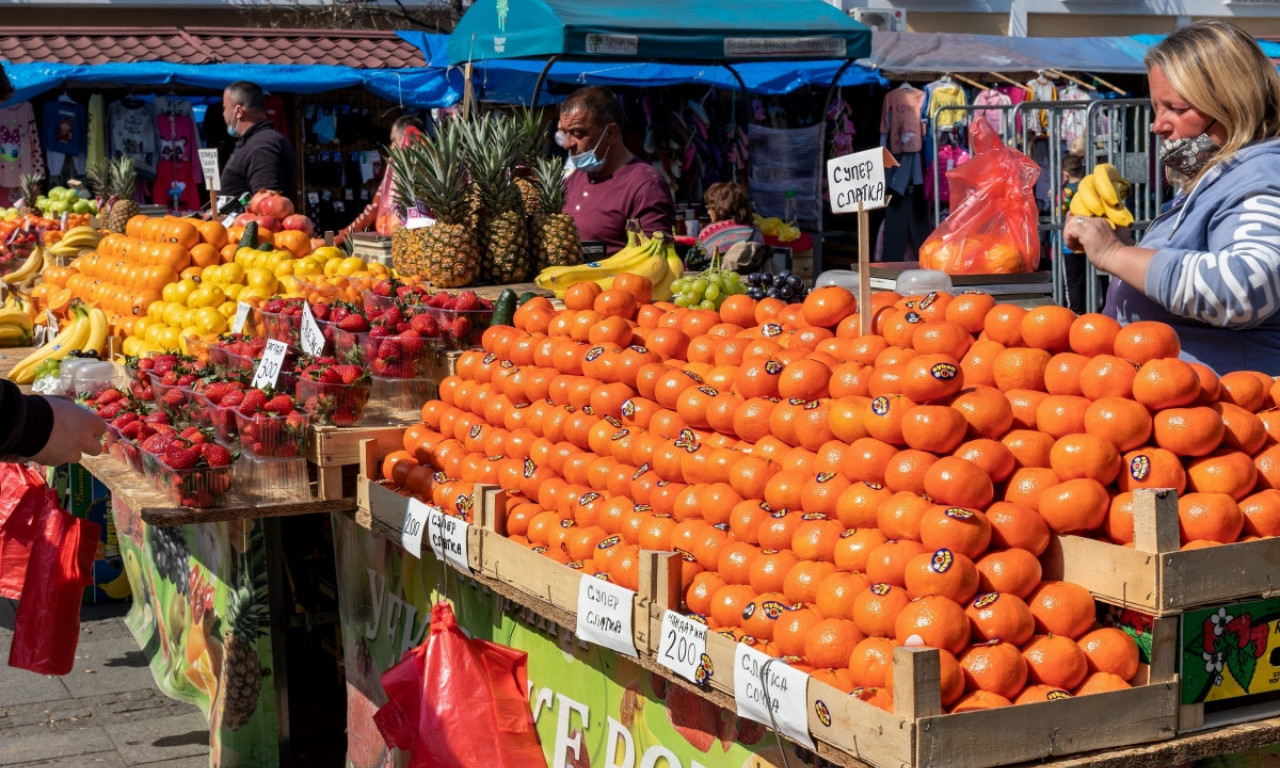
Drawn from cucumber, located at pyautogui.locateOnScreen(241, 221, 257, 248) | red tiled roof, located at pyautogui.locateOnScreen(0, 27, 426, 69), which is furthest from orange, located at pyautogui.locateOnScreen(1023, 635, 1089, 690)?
red tiled roof, located at pyautogui.locateOnScreen(0, 27, 426, 69)

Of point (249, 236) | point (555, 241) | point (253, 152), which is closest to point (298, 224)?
point (249, 236)

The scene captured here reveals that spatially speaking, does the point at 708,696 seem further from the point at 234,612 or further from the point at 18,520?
the point at 18,520

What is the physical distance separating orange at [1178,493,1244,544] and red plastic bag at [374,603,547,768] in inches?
69.1

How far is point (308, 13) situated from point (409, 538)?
16.6 metres

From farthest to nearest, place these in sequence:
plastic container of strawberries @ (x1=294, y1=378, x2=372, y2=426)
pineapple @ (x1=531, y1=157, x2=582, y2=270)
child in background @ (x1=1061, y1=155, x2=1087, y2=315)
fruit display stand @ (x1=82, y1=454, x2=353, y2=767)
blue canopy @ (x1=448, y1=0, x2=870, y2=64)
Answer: child in background @ (x1=1061, y1=155, x2=1087, y2=315), blue canopy @ (x1=448, y1=0, x2=870, y2=64), pineapple @ (x1=531, y1=157, x2=582, y2=270), plastic container of strawberries @ (x1=294, y1=378, x2=372, y2=426), fruit display stand @ (x1=82, y1=454, x2=353, y2=767)

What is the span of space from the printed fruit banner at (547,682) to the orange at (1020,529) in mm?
544

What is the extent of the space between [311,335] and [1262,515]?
3132mm

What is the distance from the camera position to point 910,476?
8.36 feet

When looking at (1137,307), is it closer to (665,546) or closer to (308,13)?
(665,546)

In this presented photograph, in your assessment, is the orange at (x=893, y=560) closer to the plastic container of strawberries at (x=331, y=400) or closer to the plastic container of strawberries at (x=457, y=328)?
the plastic container of strawberries at (x=331, y=400)

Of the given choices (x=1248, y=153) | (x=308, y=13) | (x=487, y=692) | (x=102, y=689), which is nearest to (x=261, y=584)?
(x=487, y=692)

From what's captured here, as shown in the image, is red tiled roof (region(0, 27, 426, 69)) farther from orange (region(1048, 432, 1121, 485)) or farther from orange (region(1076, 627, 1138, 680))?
orange (region(1076, 627, 1138, 680))

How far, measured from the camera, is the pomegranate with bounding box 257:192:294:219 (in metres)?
6.90

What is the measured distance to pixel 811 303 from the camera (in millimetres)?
3338
